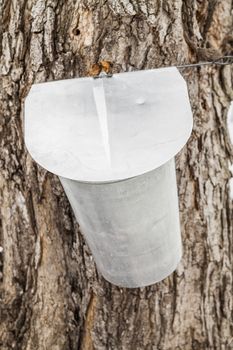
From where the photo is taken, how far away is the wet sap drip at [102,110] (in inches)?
38.6

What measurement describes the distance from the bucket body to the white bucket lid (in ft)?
0.17

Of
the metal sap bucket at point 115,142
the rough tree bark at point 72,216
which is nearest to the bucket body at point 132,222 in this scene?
the metal sap bucket at point 115,142

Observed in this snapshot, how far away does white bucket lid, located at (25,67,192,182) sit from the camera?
96 cm

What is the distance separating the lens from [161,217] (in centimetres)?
114

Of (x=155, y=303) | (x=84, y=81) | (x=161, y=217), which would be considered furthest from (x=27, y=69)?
(x=155, y=303)

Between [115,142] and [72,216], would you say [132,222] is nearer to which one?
[115,142]

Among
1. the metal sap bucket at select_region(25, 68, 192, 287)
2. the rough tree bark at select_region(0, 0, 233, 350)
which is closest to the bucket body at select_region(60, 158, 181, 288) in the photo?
the metal sap bucket at select_region(25, 68, 192, 287)

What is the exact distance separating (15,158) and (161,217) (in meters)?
0.71

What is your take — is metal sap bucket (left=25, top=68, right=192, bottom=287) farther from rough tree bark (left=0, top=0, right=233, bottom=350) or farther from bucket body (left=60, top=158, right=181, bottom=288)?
rough tree bark (left=0, top=0, right=233, bottom=350)

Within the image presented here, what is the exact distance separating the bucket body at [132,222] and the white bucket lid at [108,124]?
52 mm

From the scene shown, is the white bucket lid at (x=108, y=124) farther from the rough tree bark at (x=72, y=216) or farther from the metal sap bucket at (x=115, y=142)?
the rough tree bark at (x=72, y=216)

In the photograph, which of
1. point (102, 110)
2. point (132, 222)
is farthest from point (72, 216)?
point (102, 110)

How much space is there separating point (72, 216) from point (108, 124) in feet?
2.43

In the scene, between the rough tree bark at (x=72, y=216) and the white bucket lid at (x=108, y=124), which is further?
the rough tree bark at (x=72, y=216)
